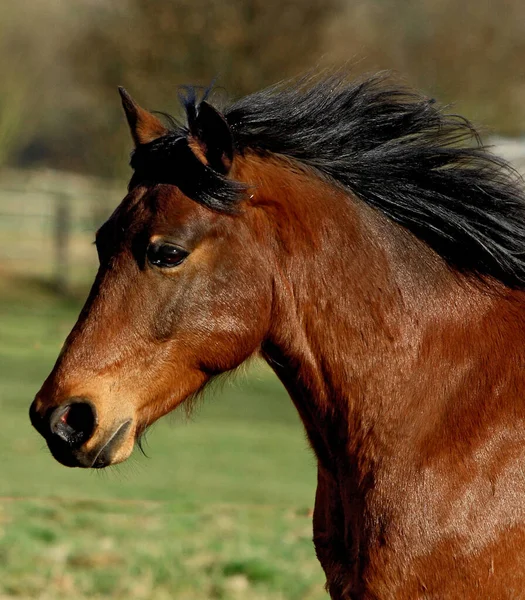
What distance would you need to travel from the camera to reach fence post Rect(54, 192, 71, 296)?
25.6m

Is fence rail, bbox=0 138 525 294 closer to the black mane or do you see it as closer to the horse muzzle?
the black mane

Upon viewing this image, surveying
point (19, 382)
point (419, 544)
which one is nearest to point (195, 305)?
point (419, 544)

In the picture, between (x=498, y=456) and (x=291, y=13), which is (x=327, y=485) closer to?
(x=498, y=456)

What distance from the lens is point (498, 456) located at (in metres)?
2.94

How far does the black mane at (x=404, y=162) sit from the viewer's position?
10.6 ft

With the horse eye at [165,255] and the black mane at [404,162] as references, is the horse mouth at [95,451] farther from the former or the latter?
the black mane at [404,162]

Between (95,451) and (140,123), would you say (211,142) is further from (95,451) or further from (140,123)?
(95,451)

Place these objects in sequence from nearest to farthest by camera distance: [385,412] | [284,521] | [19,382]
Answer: [385,412], [284,521], [19,382]

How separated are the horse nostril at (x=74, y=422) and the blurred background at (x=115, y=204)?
2.38 feet

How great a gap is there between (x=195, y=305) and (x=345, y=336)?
46cm

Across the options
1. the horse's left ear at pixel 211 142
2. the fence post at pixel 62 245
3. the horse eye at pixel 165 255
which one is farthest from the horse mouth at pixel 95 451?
the fence post at pixel 62 245

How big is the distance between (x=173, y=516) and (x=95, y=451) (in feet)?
15.3

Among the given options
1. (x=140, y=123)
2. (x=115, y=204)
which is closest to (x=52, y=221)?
(x=115, y=204)

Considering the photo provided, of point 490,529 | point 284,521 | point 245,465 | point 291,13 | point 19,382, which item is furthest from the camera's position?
point 291,13
